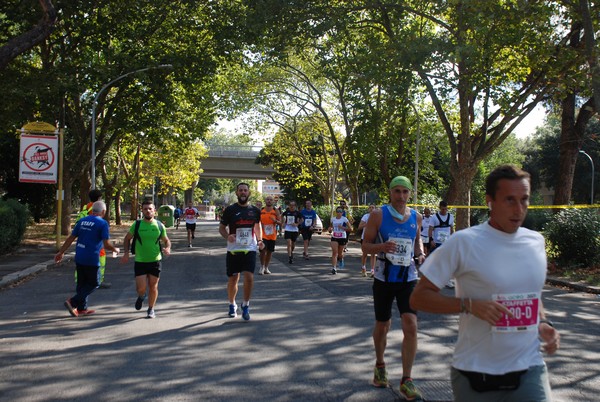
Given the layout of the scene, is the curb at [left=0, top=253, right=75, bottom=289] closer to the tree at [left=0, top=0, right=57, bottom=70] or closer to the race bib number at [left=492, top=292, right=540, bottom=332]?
the tree at [left=0, top=0, right=57, bottom=70]

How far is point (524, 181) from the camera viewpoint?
2918 mm

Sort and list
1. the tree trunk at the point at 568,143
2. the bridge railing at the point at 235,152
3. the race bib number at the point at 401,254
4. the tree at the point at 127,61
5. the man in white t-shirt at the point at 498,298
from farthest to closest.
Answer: the bridge railing at the point at 235,152 → the tree at the point at 127,61 → the tree trunk at the point at 568,143 → the race bib number at the point at 401,254 → the man in white t-shirt at the point at 498,298

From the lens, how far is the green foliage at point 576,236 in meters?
15.3

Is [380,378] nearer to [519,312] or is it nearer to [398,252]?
[398,252]

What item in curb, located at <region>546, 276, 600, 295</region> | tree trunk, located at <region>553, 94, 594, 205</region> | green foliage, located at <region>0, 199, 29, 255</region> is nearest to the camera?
curb, located at <region>546, 276, 600, 295</region>

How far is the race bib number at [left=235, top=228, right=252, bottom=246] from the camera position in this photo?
8.92 m

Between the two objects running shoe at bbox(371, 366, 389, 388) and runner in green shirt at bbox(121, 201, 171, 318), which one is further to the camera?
runner in green shirt at bbox(121, 201, 171, 318)

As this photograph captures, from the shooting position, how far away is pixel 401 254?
560 centimetres

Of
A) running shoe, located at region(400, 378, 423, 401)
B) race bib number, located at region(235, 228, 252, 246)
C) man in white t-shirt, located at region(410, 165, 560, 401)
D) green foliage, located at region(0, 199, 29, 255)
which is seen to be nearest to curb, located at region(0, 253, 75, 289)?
green foliage, located at region(0, 199, 29, 255)

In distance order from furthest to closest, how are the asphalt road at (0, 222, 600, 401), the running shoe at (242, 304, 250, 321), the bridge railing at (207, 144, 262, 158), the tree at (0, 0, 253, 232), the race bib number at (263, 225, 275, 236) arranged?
the bridge railing at (207, 144, 262, 158)
the tree at (0, 0, 253, 232)
the race bib number at (263, 225, 275, 236)
the running shoe at (242, 304, 250, 321)
the asphalt road at (0, 222, 600, 401)

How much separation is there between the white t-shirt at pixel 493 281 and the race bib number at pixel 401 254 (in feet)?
8.50

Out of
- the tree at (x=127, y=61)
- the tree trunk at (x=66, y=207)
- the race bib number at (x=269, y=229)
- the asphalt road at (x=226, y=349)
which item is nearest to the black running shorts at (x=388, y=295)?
the asphalt road at (x=226, y=349)

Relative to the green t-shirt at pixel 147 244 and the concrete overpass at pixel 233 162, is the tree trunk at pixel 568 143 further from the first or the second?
the concrete overpass at pixel 233 162

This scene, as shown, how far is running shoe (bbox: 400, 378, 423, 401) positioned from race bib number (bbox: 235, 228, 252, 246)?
13.9 ft
